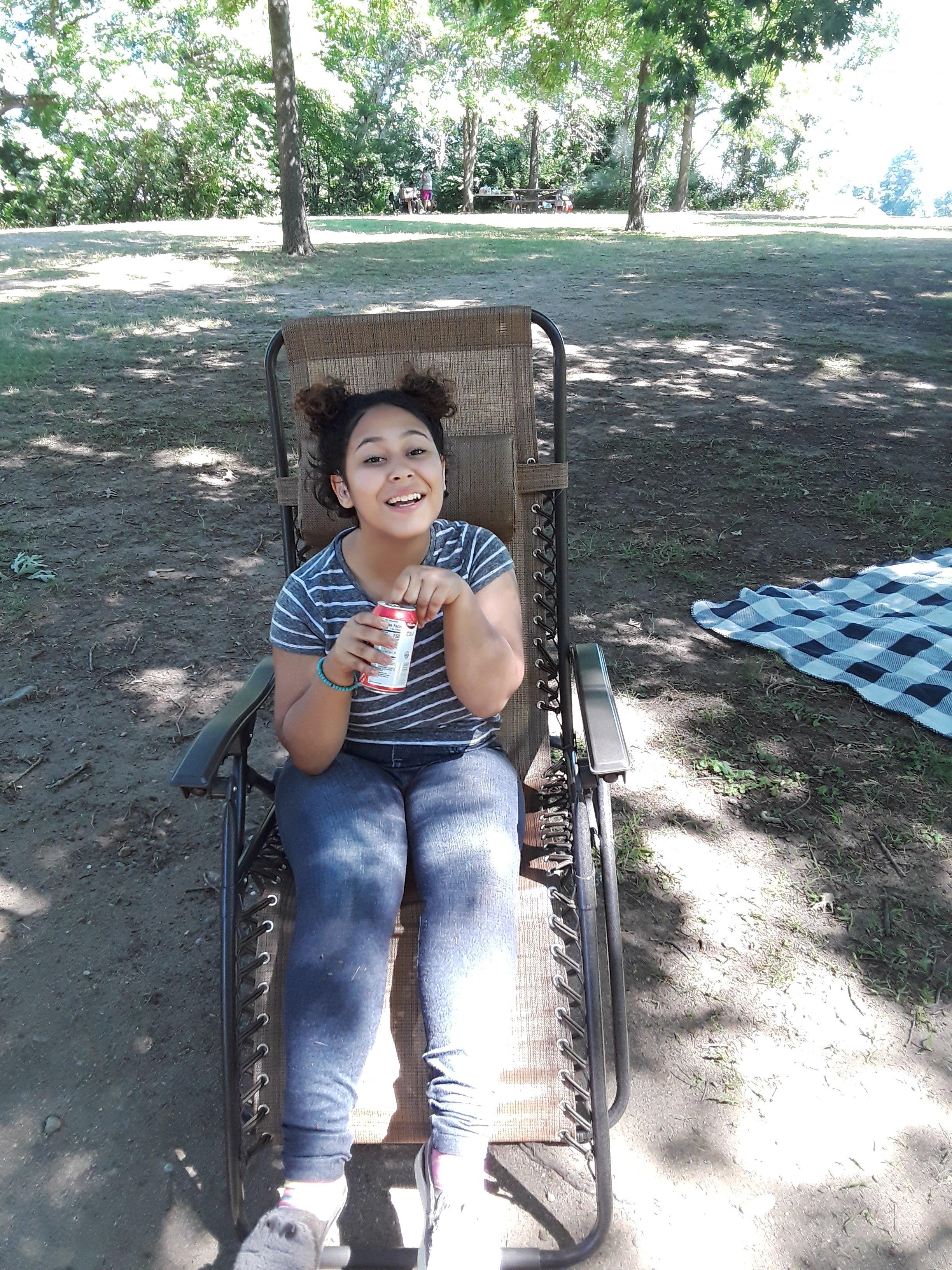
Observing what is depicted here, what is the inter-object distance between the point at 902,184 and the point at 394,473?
115 metres

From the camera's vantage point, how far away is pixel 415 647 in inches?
74.9

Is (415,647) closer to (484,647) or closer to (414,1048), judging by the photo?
(484,647)

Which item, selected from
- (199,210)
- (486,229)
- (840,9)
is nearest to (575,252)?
(486,229)

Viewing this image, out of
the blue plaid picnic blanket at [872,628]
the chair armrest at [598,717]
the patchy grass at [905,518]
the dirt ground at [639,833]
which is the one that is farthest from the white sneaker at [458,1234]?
the patchy grass at [905,518]

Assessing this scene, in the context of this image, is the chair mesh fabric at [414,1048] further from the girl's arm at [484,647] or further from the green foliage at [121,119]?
the green foliage at [121,119]

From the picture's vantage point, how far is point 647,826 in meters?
2.83

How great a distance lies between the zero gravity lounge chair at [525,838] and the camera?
5.40ft

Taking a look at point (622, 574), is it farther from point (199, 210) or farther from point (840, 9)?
point (199, 210)

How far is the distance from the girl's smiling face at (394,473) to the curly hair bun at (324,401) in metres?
0.12

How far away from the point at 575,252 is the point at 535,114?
15.1m

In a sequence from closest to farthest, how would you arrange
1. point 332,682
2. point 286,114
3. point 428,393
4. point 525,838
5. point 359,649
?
point 359,649, point 332,682, point 428,393, point 525,838, point 286,114

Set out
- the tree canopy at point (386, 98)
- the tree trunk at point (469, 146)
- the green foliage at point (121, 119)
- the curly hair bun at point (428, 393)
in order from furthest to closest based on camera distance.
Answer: the tree trunk at point (469, 146), the green foliage at point (121, 119), the tree canopy at point (386, 98), the curly hair bun at point (428, 393)

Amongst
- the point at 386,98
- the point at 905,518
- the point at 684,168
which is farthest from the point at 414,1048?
the point at 386,98

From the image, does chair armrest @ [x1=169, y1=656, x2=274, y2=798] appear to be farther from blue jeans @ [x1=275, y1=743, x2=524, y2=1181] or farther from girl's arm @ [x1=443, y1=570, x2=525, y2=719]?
girl's arm @ [x1=443, y1=570, x2=525, y2=719]
